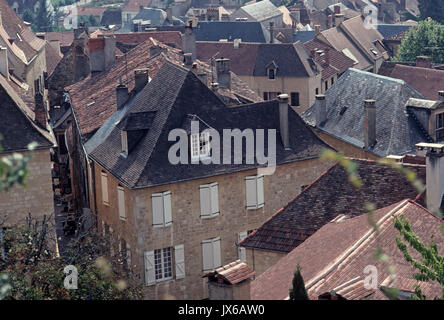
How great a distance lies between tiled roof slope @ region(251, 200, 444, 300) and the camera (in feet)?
64.8

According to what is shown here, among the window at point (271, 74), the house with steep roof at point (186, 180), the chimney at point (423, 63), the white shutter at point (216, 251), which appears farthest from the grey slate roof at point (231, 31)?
the white shutter at point (216, 251)

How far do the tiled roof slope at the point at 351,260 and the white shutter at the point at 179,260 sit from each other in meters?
7.45

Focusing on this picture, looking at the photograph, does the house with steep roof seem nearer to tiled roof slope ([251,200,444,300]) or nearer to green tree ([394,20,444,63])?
tiled roof slope ([251,200,444,300])

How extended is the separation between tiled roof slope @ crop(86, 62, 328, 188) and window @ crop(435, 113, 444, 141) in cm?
819

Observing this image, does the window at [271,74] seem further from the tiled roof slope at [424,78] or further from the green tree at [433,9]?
the green tree at [433,9]

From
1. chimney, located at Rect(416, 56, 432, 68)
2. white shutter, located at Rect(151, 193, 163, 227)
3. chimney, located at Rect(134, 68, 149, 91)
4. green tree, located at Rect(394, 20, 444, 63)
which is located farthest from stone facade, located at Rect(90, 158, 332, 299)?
green tree, located at Rect(394, 20, 444, 63)

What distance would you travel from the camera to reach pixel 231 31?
276 ft

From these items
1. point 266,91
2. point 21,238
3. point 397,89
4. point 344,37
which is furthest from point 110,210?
point 344,37

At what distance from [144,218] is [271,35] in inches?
2063

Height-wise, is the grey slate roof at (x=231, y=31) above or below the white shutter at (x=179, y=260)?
above

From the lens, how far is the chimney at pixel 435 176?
26781 millimetres

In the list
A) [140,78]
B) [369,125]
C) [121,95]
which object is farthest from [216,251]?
[369,125]

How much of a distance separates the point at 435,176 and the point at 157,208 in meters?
9.09

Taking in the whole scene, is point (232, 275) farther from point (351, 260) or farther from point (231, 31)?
point (231, 31)
